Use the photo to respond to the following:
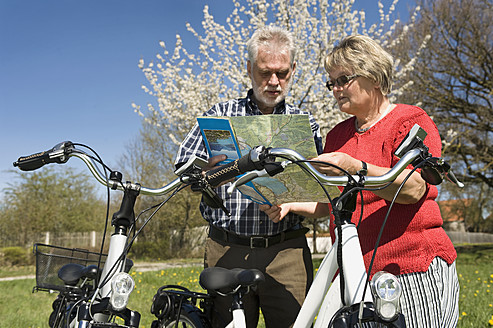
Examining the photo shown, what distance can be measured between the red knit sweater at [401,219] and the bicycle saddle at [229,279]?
554mm

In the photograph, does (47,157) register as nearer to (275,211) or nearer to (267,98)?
(275,211)

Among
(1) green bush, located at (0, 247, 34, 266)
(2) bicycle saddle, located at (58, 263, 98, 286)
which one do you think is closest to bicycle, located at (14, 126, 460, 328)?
(2) bicycle saddle, located at (58, 263, 98, 286)

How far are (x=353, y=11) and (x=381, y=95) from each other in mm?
10672

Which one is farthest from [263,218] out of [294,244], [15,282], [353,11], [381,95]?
[353,11]

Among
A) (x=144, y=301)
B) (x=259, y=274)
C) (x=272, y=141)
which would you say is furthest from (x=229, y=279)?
(x=144, y=301)

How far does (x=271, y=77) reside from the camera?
273 centimetres

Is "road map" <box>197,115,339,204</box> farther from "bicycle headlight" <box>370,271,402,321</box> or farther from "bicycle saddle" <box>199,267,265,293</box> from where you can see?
"bicycle headlight" <box>370,271,402,321</box>

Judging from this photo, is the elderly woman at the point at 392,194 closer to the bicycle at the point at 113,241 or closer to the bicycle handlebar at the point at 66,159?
the bicycle at the point at 113,241

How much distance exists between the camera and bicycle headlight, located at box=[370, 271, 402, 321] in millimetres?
1334

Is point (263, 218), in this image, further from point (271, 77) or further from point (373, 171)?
point (373, 171)

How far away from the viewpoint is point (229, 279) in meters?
2.26

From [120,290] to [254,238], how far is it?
3.77 feet

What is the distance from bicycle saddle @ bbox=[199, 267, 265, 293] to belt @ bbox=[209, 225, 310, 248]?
0.43 metres

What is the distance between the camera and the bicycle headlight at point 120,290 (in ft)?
5.57
